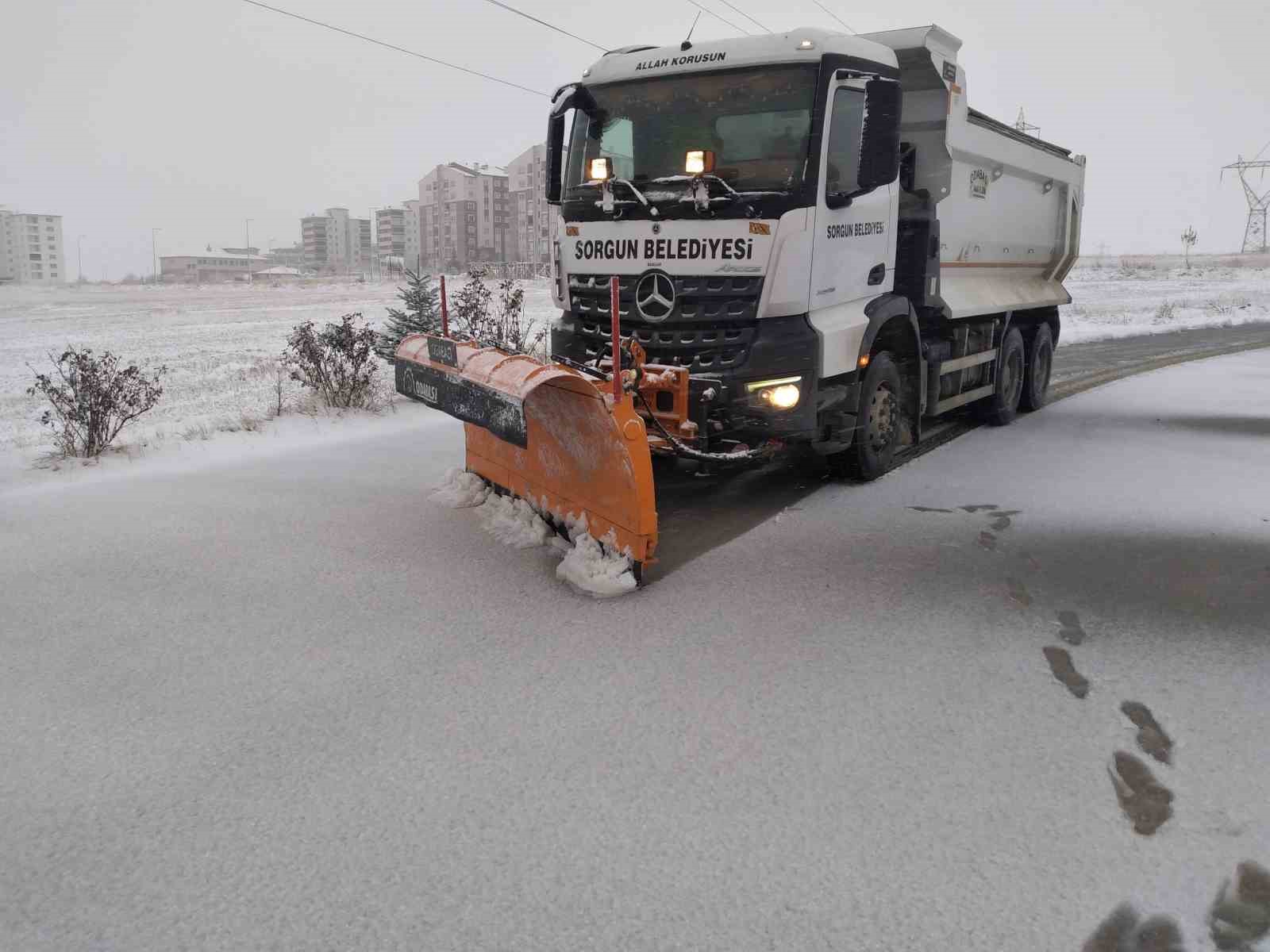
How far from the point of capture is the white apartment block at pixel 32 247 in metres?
137

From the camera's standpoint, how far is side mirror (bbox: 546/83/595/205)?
21.5 ft

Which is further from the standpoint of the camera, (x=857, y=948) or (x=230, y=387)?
(x=230, y=387)

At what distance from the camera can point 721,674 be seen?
12.8 ft

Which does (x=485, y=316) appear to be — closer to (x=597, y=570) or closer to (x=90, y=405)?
(x=90, y=405)

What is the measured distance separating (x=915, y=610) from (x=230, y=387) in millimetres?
11479

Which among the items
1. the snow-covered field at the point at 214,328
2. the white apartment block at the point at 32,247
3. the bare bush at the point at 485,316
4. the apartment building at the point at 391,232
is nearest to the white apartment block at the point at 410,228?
the apartment building at the point at 391,232

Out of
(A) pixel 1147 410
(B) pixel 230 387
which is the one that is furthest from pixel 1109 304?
(B) pixel 230 387

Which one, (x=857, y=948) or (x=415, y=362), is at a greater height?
(x=415, y=362)

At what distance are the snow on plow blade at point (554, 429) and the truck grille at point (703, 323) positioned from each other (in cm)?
91

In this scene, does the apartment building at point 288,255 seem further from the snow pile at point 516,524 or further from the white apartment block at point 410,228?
the snow pile at point 516,524

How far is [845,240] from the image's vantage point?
20.5 ft

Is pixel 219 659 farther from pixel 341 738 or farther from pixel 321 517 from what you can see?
pixel 321 517

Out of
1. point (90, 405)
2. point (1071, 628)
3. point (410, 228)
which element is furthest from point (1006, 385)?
point (410, 228)

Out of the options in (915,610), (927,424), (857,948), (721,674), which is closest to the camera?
(857,948)
